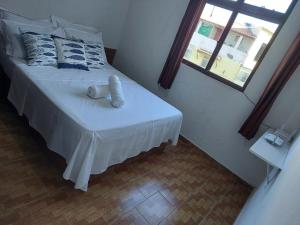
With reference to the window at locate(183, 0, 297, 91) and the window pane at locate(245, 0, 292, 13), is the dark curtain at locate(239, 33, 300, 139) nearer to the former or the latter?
the window at locate(183, 0, 297, 91)

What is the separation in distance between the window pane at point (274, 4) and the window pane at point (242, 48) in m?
0.15

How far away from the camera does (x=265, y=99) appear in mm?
2465

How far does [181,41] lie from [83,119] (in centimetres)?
194

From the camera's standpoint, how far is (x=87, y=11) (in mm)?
3238

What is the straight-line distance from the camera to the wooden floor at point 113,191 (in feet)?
5.34

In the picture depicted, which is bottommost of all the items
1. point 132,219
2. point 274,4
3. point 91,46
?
point 132,219

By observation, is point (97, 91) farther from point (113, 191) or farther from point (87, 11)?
point (87, 11)

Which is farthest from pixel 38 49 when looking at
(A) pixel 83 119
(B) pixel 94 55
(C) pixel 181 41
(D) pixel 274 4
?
(D) pixel 274 4

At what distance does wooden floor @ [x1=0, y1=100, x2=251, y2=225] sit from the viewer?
1627 mm

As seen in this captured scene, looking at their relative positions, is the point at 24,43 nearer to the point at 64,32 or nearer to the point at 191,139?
the point at 64,32

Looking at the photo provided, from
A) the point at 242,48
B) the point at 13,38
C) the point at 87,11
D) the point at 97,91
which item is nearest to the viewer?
the point at 97,91

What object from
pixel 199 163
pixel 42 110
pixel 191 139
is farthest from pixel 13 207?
pixel 191 139

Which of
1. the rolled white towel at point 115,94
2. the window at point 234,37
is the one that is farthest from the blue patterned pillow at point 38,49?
the window at point 234,37

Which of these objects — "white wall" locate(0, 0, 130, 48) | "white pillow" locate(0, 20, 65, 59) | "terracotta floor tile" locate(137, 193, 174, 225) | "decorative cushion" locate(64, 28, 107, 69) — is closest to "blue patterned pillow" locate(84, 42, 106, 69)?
"decorative cushion" locate(64, 28, 107, 69)
